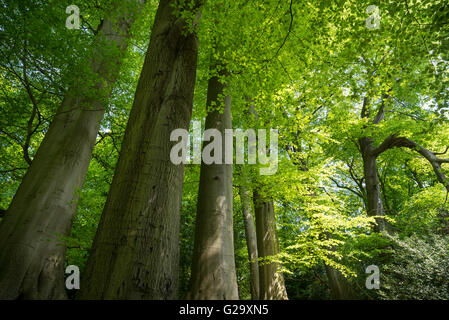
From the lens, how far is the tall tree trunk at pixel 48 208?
3.26m

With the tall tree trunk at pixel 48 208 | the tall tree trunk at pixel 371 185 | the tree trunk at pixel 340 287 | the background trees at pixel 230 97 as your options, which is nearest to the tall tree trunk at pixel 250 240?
the background trees at pixel 230 97

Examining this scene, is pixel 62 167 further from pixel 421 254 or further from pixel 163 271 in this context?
pixel 421 254

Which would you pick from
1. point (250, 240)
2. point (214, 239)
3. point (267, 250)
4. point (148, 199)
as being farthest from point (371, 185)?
point (148, 199)

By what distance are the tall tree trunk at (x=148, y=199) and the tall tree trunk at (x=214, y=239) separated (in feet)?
2.61

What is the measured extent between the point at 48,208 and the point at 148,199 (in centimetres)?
265

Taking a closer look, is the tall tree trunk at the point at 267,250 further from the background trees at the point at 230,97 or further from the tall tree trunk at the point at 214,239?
the tall tree trunk at the point at 214,239

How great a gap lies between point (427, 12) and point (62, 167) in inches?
233

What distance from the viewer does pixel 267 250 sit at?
21.1 feet

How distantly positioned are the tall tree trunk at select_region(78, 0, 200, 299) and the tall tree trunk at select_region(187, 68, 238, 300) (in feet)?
2.61

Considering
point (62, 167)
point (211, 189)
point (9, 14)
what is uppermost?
point (9, 14)

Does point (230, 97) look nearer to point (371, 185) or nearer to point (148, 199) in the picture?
point (148, 199)
